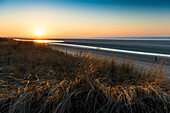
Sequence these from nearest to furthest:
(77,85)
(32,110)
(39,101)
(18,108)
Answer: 1. (18,108)
2. (32,110)
3. (39,101)
4. (77,85)

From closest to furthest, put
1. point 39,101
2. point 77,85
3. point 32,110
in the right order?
1. point 32,110
2. point 39,101
3. point 77,85

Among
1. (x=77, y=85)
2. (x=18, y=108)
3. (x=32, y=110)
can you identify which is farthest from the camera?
(x=77, y=85)

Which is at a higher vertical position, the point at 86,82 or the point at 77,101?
the point at 86,82

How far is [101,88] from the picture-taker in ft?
8.25

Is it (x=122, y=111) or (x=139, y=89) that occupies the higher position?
(x=139, y=89)

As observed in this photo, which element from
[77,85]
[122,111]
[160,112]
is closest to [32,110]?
[77,85]

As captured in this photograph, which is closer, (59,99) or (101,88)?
(59,99)

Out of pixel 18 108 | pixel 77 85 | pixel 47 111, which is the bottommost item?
pixel 47 111

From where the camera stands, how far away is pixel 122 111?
7.38 ft

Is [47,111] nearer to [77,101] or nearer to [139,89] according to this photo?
[77,101]

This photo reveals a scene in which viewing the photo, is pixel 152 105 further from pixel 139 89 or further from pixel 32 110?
pixel 32 110

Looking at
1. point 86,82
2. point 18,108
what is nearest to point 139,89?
point 86,82

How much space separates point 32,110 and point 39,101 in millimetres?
213

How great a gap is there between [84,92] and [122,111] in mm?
737
